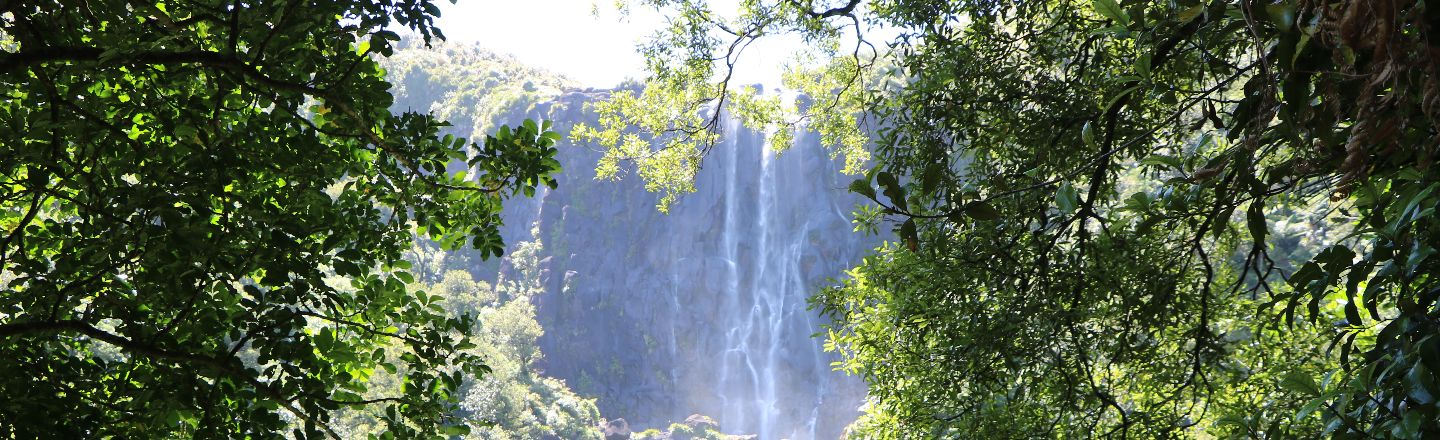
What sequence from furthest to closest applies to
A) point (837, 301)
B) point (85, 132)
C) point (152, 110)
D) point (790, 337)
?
point (790, 337)
point (837, 301)
point (152, 110)
point (85, 132)

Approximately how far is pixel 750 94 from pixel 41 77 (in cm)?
570

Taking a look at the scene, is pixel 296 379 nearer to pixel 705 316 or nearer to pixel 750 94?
pixel 750 94

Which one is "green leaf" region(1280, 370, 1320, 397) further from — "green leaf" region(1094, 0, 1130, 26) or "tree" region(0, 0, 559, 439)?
"tree" region(0, 0, 559, 439)

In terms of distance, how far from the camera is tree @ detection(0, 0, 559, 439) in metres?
2.05

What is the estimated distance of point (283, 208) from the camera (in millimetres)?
2545

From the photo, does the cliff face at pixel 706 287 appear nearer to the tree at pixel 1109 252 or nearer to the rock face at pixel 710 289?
the rock face at pixel 710 289

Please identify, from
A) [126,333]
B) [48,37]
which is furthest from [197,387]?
[48,37]

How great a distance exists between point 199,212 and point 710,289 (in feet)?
92.8

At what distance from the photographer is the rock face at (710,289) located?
27391 millimetres

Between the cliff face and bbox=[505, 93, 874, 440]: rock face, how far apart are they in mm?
43

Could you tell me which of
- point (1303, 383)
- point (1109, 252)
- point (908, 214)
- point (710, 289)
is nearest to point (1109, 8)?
point (908, 214)

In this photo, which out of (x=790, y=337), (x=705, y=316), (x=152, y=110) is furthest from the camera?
(x=705, y=316)

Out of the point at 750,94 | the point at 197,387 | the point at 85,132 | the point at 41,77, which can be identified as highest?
the point at 750,94

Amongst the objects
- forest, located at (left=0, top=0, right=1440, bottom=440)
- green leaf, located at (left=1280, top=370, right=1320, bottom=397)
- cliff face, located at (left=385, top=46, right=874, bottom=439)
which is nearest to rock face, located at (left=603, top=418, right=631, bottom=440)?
cliff face, located at (left=385, top=46, right=874, bottom=439)
